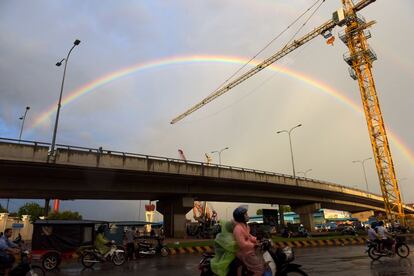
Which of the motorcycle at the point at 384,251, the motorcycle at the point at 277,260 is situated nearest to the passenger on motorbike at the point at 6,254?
the motorcycle at the point at 277,260

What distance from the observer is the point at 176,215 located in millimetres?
41688

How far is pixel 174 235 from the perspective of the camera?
4153 cm

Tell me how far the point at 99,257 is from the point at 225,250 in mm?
12748

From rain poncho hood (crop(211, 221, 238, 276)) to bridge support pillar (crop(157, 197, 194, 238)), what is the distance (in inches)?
1403

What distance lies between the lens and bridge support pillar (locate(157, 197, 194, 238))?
1618 inches

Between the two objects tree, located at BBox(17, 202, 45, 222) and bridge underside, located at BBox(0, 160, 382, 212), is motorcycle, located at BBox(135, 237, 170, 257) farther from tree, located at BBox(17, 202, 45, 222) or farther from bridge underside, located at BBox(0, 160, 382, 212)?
tree, located at BBox(17, 202, 45, 222)

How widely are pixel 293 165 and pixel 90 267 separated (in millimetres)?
45340

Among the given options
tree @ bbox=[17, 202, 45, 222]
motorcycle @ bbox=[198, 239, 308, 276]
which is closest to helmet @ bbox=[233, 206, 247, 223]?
motorcycle @ bbox=[198, 239, 308, 276]

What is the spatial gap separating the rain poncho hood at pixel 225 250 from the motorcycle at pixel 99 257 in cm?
1255

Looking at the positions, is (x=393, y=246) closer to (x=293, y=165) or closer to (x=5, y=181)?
(x=5, y=181)

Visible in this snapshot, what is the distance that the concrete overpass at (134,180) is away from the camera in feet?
89.6

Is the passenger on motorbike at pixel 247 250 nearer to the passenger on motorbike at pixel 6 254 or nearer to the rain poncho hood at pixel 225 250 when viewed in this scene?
the rain poncho hood at pixel 225 250

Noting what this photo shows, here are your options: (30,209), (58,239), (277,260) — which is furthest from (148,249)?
(30,209)

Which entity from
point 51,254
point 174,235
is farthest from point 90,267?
point 174,235
